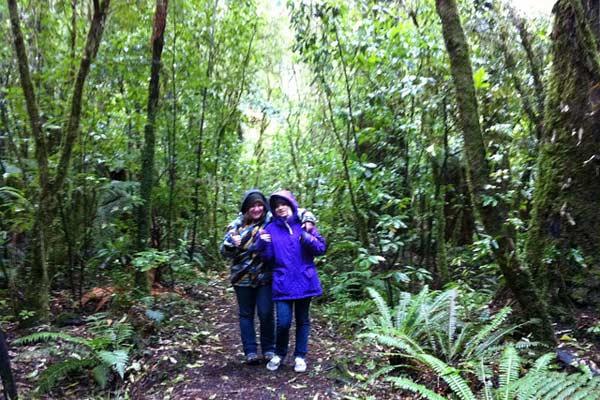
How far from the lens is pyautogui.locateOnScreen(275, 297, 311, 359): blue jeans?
4.58m

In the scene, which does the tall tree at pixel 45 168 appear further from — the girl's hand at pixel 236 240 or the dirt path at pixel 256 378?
the girl's hand at pixel 236 240

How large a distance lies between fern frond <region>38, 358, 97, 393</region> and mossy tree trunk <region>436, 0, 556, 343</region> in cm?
402

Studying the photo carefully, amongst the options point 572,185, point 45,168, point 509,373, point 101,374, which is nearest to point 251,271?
point 101,374

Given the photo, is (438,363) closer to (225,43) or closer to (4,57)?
(4,57)

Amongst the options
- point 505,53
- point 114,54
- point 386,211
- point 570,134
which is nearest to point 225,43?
point 114,54

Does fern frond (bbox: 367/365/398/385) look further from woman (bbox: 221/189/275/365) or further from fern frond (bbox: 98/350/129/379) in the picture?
fern frond (bbox: 98/350/129/379)

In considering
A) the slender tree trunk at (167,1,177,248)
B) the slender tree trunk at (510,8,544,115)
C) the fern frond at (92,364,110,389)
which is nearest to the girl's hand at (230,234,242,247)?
the fern frond at (92,364,110,389)

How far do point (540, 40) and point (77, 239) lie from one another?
776 centimetres

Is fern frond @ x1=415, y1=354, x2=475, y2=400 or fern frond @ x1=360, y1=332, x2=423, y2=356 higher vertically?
fern frond @ x1=360, y1=332, x2=423, y2=356

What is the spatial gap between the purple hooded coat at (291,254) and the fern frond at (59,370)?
190 cm

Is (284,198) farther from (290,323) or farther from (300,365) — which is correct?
(300,365)

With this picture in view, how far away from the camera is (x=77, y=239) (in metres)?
6.90

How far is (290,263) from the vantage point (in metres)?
4.60

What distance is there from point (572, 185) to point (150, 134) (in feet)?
17.5
